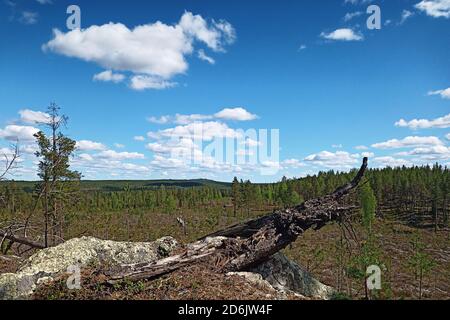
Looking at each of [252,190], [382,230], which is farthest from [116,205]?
[382,230]

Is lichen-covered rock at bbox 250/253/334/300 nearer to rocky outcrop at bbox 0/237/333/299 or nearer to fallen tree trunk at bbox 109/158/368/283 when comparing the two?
rocky outcrop at bbox 0/237/333/299

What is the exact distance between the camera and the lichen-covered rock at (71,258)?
7.74 meters

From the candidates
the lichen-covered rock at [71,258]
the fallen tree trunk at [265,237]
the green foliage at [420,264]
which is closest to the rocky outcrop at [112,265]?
the lichen-covered rock at [71,258]

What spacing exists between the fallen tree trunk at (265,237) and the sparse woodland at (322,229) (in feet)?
1.95

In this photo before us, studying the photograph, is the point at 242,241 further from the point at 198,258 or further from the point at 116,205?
the point at 116,205

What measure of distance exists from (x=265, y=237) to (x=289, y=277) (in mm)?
1585

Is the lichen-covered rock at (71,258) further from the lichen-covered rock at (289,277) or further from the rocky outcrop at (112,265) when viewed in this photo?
the lichen-covered rock at (289,277)

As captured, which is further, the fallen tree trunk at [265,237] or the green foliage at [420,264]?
the green foliage at [420,264]

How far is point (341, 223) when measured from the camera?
10133 mm

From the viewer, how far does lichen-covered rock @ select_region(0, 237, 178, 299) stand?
7742mm

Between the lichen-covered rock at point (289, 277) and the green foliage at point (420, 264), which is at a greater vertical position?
the lichen-covered rock at point (289, 277)

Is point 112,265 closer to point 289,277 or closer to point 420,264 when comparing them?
point 289,277

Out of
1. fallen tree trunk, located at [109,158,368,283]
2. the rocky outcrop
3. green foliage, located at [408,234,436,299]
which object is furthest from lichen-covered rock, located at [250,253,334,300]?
green foliage, located at [408,234,436,299]

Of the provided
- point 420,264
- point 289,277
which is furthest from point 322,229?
point 289,277
